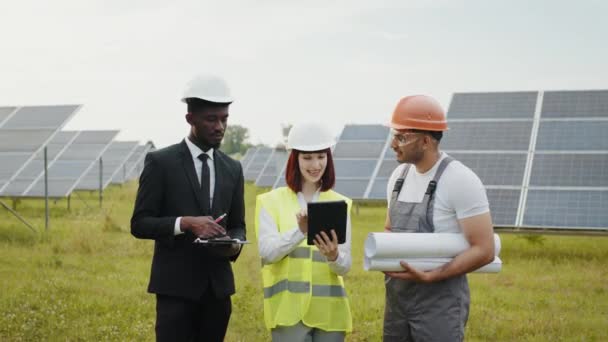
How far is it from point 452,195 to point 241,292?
5542mm

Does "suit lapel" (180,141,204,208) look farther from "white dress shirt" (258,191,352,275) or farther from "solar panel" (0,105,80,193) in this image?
"solar panel" (0,105,80,193)

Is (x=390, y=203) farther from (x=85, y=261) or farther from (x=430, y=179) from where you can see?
(x=85, y=261)

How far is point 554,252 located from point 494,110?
3.58 metres

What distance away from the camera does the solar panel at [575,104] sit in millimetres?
13641

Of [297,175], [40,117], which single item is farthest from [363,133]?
[297,175]

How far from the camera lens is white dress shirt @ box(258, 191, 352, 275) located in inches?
139

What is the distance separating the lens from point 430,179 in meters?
3.34

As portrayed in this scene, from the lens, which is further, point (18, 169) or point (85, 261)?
point (18, 169)

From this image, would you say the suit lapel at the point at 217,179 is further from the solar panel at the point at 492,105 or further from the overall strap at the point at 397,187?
the solar panel at the point at 492,105

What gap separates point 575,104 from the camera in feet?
45.9

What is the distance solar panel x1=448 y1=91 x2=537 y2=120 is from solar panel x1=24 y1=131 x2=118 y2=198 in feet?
32.0

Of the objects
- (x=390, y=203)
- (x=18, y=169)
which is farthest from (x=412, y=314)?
(x=18, y=169)

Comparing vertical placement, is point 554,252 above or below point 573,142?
below

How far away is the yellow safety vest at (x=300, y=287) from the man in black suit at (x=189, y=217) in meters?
0.25
